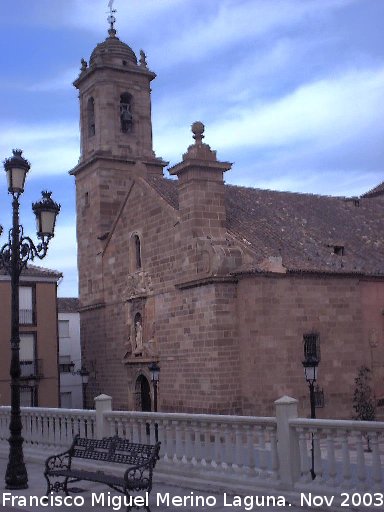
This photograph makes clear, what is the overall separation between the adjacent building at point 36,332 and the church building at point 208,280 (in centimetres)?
353

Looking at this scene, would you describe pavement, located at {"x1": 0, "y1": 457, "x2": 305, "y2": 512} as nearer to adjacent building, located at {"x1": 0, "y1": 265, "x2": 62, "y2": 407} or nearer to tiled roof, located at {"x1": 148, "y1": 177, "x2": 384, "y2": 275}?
tiled roof, located at {"x1": 148, "y1": 177, "x2": 384, "y2": 275}

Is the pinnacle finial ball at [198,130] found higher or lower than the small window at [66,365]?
higher

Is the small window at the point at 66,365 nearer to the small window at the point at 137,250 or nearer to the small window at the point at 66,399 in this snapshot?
the small window at the point at 66,399

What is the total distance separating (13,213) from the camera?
387 inches

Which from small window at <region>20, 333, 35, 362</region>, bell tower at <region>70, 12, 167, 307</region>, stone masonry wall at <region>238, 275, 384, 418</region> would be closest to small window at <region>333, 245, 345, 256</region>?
stone masonry wall at <region>238, 275, 384, 418</region>

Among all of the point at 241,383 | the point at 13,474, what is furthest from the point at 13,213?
the point at 241,383

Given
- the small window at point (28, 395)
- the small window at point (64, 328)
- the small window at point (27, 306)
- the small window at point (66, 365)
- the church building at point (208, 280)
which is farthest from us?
the small window at point (64, 328)

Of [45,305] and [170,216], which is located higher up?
[170,216]

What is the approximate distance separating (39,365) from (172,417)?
21441 millimetres

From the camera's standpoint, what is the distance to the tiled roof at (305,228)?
20453mm

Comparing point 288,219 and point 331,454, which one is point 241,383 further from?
point 331,454

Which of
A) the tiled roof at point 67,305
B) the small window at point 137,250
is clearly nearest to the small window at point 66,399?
the tiled roof at point 67,305

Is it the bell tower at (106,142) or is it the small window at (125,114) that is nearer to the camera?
the bell tower at (106,142)

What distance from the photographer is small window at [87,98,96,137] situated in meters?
27.7
